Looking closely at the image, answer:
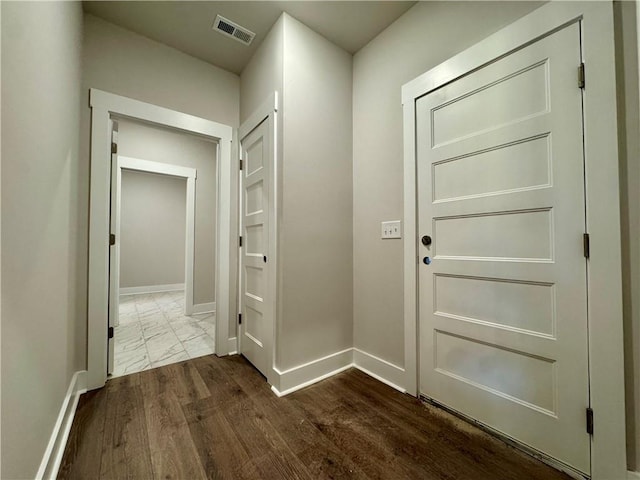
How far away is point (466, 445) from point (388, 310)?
82 cm

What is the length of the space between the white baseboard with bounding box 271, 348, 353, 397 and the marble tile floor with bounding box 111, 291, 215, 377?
1045mm

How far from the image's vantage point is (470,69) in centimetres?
142

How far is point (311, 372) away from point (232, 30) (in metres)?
2.70

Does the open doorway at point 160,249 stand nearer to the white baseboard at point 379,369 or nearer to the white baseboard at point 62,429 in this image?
the white baseboard at point 62,429

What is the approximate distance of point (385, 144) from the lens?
6.19 ft

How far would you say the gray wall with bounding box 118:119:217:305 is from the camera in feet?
11.5

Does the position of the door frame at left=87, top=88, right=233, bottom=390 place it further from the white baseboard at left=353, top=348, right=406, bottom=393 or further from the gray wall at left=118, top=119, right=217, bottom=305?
the white baseboard at left=353, top=348, right=406, bottom=393

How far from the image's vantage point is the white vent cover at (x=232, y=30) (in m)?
1.87

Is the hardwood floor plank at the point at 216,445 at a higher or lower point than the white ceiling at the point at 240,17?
lower

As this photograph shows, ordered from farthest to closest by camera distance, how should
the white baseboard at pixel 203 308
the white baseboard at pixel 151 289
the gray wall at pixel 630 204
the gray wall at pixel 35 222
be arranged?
the white baseboard at pixel 151 289
the white baseboard at pixel 203 308
the gray wall at pixel 630 204
the gray wall at pixel 35 222

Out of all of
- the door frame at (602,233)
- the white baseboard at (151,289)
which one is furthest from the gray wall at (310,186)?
the white baseboard at (151,289)

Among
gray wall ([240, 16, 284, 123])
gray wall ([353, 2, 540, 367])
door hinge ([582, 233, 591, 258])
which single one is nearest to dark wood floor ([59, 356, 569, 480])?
gray wall ([353, 2, 540, 367])

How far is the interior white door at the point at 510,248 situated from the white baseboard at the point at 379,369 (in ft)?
0.56

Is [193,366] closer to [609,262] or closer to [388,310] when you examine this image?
[388,310]
